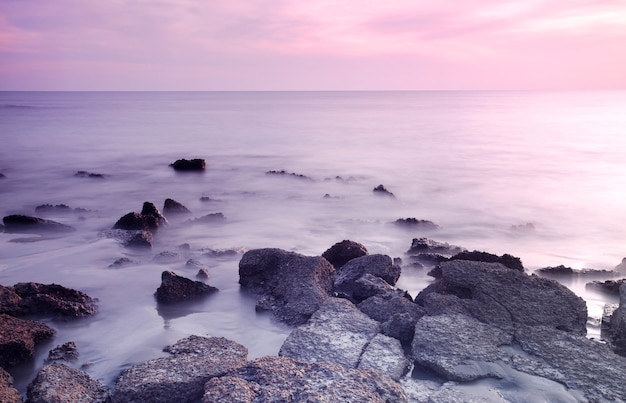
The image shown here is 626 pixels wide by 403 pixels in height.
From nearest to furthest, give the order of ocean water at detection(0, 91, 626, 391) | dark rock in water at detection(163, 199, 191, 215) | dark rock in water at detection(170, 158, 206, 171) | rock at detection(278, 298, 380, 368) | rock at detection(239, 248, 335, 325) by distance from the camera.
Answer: rock at detection(278, 298, 380, 368) < rock at detection(239, 248, 335, 325) < ocean water at detection(0, 91, 626, 391) < dark rock in water at detection(163, 199, 191, 215) < dark rock in water at detection(170, 158, 206, 171)

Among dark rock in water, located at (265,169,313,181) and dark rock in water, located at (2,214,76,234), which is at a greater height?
dark rock in water, located at (265,169,313,181)

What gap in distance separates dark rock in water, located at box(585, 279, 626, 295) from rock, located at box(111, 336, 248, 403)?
438cm

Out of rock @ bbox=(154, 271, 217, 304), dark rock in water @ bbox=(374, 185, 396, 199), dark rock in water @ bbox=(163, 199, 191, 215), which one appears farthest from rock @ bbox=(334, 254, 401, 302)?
dark rock in water @ bbox=(374, 185, 396, 199)

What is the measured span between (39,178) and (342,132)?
21.4 meters

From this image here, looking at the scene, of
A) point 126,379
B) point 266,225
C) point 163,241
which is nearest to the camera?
point 126,379

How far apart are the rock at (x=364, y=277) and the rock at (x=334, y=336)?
576mm

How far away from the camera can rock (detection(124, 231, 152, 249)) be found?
7773 mm

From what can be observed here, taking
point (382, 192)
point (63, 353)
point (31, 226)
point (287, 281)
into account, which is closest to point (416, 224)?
point (382, 192)

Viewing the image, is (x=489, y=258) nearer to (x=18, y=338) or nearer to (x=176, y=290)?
(x=176, y=290)

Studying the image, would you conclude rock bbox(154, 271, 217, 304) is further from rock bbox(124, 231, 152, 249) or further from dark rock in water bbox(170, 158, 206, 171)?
dark rock in water bbox(170, 158, 206, 171)

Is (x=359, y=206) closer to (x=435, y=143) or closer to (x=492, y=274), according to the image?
(x=492, y=274)

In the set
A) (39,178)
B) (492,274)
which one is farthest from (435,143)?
(492,274)

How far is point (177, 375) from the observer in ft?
12.1

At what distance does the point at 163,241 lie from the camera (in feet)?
27.5
